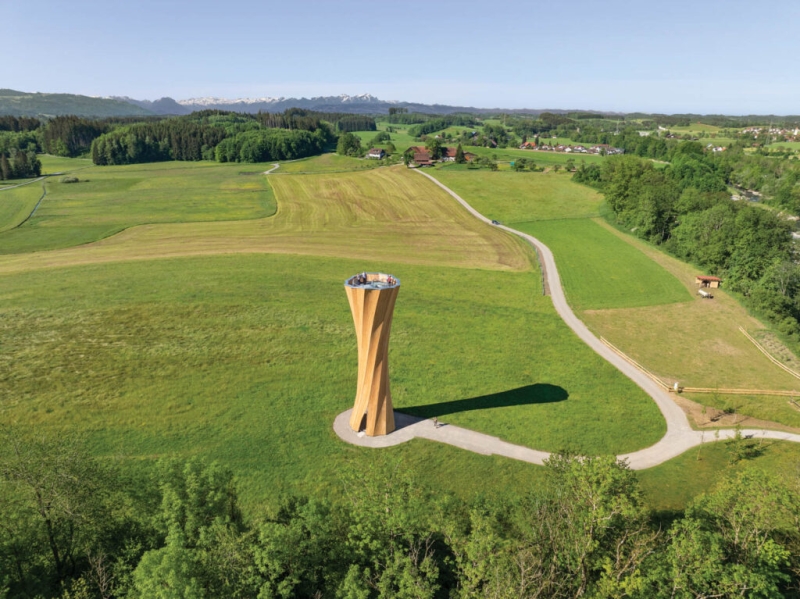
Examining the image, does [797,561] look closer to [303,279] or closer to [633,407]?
[633,407]

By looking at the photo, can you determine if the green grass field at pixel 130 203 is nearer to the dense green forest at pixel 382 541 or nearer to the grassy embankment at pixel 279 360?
the grassy embankment at pixel 279 360

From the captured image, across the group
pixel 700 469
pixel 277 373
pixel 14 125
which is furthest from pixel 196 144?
pixel 700 469

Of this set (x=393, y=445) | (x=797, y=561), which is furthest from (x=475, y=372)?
(x=797, y=561)

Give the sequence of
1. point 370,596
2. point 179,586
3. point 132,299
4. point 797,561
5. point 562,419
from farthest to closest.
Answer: point 132,299
point 562,419
point 797,561
point 370,596
point 179,586

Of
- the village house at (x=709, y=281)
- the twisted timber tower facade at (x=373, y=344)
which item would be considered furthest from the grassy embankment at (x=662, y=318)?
the twisted timber tower facade at (x=373, y=344)

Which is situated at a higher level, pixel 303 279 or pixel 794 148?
pixel 794 148
